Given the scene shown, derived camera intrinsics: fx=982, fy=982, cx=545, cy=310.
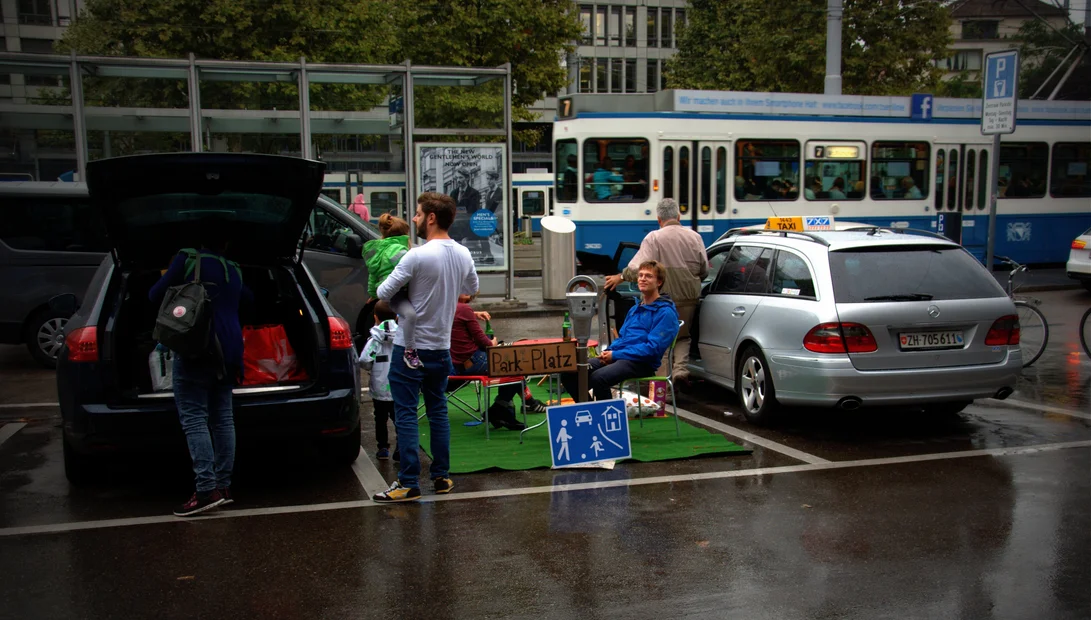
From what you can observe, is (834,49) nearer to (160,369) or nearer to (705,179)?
(705,179)

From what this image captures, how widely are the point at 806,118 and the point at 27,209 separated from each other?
14347 millimetres

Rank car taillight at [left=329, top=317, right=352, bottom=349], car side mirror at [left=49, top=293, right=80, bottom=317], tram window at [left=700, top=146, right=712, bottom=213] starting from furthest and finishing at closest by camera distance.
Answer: tram window at [left=700, top=146, right=712, bottom=213]
car side mirror at [left=49, top=293, right=80, bottom=317]
car taillight at [left=329, top=317, right=352, bottom=349]

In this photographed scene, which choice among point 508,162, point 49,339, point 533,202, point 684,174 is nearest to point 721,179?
point 684,174

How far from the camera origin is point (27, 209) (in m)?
10.6

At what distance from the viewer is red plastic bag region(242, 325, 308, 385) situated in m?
6.40

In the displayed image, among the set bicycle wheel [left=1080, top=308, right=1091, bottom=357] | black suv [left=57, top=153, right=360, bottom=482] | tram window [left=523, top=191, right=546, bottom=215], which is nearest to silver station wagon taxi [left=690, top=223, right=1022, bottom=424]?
black suv [left=57, top=153, right=360, bottom=482]

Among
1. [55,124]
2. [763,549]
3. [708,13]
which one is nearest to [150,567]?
[763,549]

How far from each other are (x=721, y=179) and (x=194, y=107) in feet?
31.7

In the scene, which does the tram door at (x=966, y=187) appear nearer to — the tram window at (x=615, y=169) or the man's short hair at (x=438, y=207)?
the tram window at (x=615, y=169)

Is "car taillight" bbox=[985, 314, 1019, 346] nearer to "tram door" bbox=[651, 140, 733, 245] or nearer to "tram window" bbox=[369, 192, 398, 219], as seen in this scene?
"tram window" bbox=[369, 192, 398, 219]

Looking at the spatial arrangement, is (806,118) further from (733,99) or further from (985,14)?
(985,14)

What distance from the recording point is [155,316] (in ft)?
21.8

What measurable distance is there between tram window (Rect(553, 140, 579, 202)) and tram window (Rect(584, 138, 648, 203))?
0.19 metres

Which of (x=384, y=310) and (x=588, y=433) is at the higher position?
(x=384, y=310)
